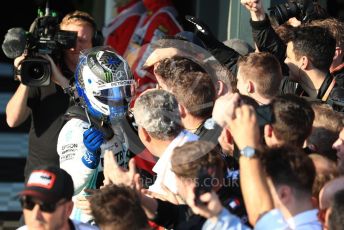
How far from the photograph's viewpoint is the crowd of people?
3.99 meters

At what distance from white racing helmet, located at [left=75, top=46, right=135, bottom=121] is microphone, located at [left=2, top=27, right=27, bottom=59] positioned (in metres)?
0.49

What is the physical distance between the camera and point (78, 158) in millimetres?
4879

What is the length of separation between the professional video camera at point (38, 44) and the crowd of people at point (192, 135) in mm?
91

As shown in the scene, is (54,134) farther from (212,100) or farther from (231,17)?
(231,17)

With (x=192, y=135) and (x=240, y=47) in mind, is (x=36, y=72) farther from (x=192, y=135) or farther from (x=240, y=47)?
(x=240, y=47)

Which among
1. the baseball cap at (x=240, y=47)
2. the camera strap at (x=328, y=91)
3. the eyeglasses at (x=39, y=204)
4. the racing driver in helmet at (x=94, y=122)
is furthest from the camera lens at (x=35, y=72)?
the baseball cap at (x=240, y=47)

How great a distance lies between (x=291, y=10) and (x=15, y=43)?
2.49 meters

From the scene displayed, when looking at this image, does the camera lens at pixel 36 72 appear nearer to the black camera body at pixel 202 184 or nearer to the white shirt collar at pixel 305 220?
the black camera body at pixel 202 184

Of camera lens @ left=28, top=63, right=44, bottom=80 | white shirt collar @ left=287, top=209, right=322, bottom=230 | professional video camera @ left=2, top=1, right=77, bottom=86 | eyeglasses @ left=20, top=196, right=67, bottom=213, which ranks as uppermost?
professional video camera @ left=2, top=1, right=77, bottom=86

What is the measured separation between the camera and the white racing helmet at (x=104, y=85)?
5.07m

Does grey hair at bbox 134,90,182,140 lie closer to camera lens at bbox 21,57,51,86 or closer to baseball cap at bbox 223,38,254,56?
camera lens at bbox 21,57,51,86

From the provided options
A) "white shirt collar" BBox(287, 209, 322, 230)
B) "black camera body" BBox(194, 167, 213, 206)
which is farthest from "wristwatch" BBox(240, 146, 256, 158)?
"white shirt collar" BBox(287, 209, 322, 230)

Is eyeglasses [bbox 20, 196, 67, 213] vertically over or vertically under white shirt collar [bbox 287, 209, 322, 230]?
under

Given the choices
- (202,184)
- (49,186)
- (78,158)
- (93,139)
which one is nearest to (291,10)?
(93,139)
